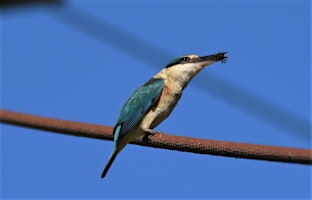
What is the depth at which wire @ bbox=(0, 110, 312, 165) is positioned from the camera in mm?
1970

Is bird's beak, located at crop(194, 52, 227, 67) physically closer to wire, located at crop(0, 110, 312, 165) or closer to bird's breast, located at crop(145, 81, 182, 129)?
bird's breast, located at crop(145, 81, 182, 129)

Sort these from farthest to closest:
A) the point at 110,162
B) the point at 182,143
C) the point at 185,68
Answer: the point at 185,68
the point at 110,162
the point at 182,143

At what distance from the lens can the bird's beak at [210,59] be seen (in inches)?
111

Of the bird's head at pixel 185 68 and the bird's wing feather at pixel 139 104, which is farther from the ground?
the bird's head at pixel 185 68

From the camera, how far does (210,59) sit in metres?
3.01

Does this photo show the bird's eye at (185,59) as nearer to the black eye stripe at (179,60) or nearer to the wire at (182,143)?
the black eye stripe at (179,60)

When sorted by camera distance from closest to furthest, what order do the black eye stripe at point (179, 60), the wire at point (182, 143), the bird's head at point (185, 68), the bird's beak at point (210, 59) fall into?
the wire at point (182, 143)
the bird's beak at point (210, 59)
the bird's head at point (185, 68)
the black eye stripe at point (179, 60)

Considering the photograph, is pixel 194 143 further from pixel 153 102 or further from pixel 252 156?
pixel 153 102

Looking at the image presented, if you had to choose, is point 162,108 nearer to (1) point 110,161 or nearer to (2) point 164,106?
(2) point 164,106

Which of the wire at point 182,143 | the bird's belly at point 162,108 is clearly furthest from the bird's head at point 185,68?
the wire at point 182,143

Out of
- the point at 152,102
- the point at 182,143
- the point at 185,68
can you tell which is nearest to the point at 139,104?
the point at 152,102

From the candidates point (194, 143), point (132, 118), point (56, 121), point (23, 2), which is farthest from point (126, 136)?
point (23, 2)

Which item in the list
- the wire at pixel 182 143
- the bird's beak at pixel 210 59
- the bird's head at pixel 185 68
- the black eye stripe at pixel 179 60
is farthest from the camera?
the black eye stripe at pixel 179 60

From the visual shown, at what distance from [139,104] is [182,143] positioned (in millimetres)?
898
